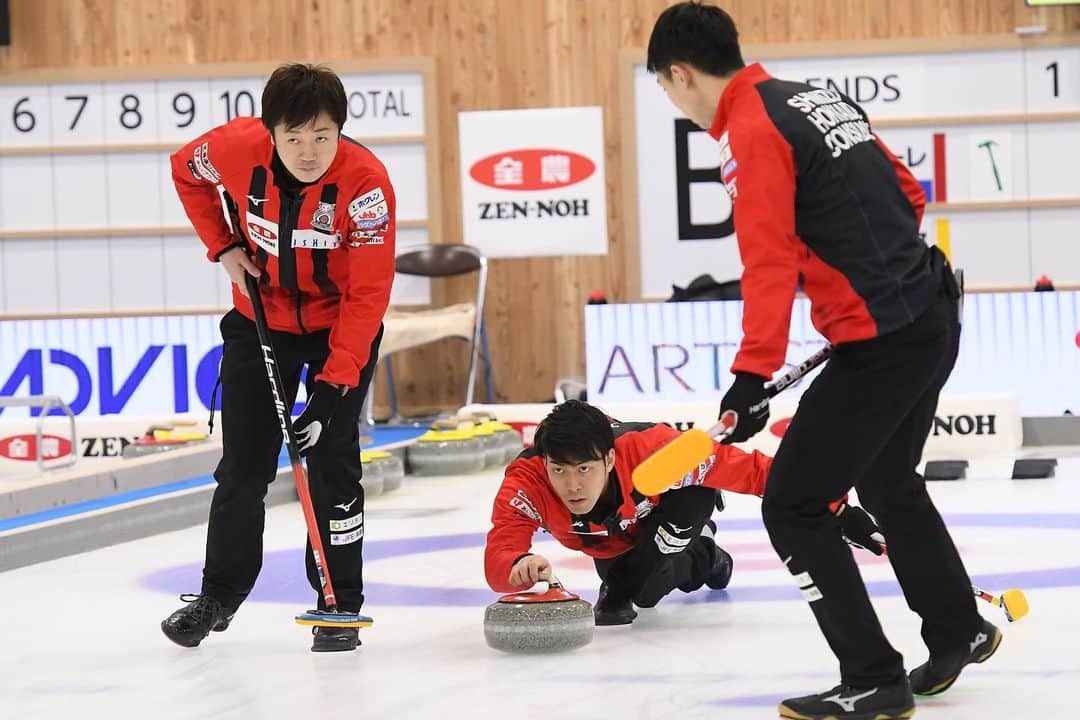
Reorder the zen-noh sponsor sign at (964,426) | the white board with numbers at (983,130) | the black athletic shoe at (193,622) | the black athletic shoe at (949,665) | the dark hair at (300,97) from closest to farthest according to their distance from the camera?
the black athletic shoe at (949,665) < the dark hair at (300,97) < the black athletic shoe at (193,622) < the zen-noh sponsor sign at (964,426) < the white board with numbers at (983,130)

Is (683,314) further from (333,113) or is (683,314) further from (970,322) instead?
(333,113)

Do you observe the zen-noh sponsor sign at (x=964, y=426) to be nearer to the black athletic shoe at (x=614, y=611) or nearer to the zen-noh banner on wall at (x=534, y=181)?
the zen-noh banner on wall at (x=534, y=181)

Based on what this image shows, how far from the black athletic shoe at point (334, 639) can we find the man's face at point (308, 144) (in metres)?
0.94

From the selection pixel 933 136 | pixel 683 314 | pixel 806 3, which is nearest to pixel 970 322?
pixel 683 314

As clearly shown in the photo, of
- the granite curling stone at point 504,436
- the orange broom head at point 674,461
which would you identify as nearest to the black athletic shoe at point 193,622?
the orange broom head at point 674,461

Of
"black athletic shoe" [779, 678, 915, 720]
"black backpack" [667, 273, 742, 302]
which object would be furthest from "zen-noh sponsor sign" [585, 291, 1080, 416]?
"black athletic shoe" [779, 678, 915, 720]

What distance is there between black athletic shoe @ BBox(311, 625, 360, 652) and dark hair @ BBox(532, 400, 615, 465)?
0.55 metres

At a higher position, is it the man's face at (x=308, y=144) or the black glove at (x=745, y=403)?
the man's face at (x=308, y=144)

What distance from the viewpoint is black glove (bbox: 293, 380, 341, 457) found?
319 cm

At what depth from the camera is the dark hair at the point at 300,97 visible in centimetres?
304

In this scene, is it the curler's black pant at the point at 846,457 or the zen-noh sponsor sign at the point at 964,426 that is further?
the zen-noh sponsor sign at the point at 964,426

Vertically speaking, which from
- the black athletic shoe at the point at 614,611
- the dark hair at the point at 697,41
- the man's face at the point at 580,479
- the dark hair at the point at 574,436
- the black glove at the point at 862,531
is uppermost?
the dark hair at the point at 697,41

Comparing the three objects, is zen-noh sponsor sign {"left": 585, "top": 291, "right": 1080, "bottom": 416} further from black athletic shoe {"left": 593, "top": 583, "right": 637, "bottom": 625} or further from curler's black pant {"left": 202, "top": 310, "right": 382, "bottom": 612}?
curler's black pant {"left": 202, "top": 310, "right": 382, "bottom": 612}

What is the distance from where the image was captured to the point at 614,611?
3439 mm
